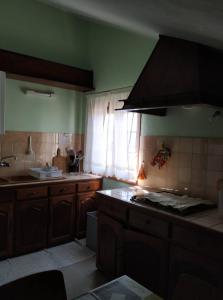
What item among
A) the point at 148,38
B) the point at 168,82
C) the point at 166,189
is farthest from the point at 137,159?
the point at 148,38

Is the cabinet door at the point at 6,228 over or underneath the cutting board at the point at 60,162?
underneath

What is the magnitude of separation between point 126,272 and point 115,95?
2.01 metres

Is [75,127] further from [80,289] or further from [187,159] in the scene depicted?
[80,289]

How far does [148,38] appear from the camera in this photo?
2896 millimetres

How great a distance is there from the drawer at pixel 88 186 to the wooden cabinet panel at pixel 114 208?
76cm

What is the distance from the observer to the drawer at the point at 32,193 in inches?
112

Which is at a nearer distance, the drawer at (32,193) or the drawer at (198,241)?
the drawer at (198,241)

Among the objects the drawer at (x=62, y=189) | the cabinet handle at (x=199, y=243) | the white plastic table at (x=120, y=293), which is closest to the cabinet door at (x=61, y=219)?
the drawer at (x=62, y=189)

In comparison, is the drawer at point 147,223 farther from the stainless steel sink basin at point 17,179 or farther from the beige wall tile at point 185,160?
the stainless steel sink basin at point 17,179

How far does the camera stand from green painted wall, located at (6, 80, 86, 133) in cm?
327

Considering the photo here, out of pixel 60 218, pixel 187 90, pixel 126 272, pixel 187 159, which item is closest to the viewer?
pixel 187 90

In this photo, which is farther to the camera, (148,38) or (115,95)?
(115,95)

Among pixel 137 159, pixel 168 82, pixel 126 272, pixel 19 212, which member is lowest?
pixel 126 272

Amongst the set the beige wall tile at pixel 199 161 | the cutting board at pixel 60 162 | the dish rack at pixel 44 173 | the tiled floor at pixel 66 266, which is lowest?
the tiled floor at pixel 66 266
